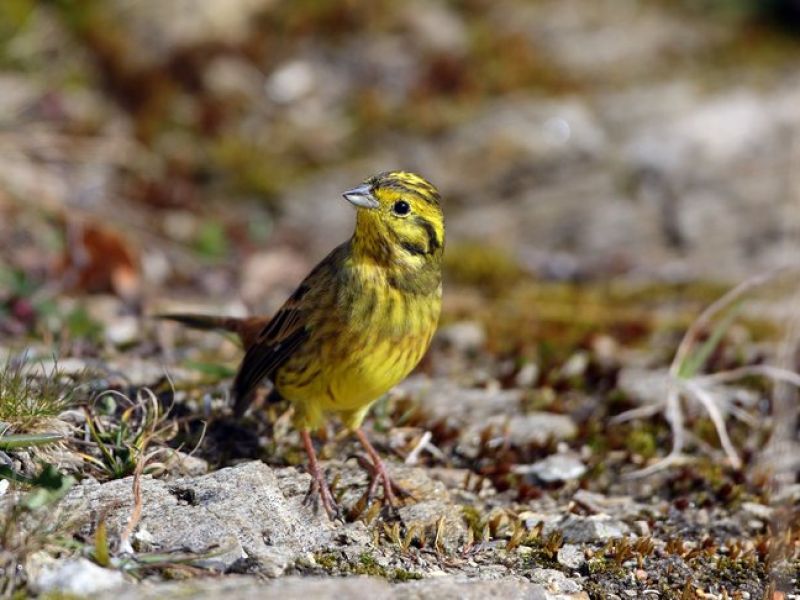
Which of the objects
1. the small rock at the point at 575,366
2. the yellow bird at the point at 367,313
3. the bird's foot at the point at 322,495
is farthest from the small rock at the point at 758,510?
the bird's foot at the point at 322,495

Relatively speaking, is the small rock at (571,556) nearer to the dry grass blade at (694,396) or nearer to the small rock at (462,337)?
the dry grass blade at (694,396)

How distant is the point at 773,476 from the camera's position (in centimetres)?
530

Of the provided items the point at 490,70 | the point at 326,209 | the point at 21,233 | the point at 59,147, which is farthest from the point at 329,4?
the point at 21,233

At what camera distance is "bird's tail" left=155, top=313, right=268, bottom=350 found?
5.46 metres

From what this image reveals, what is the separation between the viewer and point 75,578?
335 cm

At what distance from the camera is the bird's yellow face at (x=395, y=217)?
184 inches

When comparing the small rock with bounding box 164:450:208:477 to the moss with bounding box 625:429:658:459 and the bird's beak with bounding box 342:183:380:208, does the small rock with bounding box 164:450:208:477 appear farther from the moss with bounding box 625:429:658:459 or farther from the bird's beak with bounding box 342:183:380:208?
the moss with bounding box 625:429:658:459

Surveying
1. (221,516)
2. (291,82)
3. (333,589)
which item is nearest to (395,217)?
(221,516)

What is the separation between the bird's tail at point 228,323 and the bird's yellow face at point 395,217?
96cm

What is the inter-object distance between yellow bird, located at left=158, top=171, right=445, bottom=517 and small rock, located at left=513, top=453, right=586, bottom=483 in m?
0.84

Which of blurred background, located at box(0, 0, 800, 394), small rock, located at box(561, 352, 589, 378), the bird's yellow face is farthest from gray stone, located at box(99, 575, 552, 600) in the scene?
blurred background, located at box(0, 0, 800, 394)

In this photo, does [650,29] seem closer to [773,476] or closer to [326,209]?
[326,209]

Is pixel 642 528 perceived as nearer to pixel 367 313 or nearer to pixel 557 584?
pixel 557 584

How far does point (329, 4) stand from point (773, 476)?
23.3 feet
